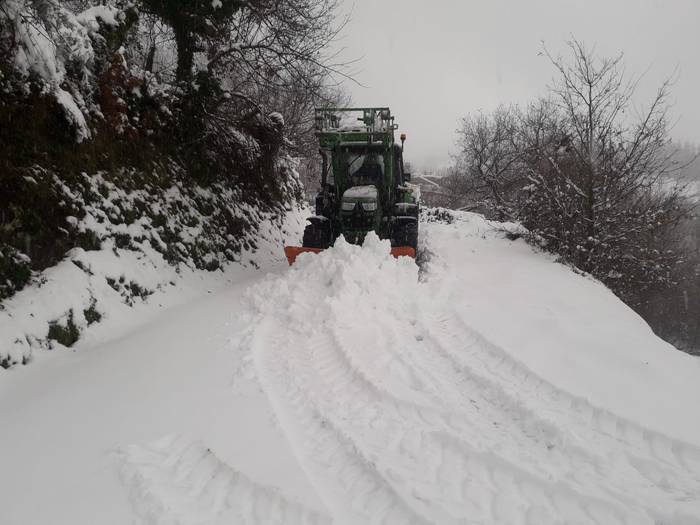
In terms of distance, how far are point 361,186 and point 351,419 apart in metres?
5.99

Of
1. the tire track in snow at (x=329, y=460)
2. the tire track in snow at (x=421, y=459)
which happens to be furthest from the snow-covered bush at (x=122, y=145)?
the tire track in snow at (x=421, y=459)

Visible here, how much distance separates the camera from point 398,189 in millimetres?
9273

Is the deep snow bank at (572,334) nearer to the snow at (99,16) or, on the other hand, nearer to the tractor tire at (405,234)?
the tractor tire at (405,234)

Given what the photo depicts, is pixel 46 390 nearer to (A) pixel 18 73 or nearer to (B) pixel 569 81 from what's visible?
(A) pixel 18 73

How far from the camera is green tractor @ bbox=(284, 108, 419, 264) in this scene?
8234mm

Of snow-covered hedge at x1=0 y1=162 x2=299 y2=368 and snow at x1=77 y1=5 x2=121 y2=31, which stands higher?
snow at x1=77 y1=5 x2=121 y2=31

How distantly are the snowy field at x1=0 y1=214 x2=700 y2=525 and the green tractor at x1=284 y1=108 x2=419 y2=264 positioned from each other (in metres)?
2.64

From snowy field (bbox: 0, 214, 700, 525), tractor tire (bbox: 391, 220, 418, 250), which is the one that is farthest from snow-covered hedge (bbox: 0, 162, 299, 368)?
tractor tire (bbox: 391, 220, 418, 250)

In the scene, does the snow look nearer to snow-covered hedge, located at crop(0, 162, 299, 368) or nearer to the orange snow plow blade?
snow-covered hedge, located at crop(0, 162, 299, 368)

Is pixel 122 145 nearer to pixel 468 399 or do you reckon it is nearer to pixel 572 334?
pixel 468 399

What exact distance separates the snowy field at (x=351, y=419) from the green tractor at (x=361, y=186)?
2638 mm

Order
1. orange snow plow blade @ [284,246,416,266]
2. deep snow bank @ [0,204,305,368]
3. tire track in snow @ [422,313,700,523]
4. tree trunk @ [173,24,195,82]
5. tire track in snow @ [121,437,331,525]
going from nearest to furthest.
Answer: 1. tire track in snow @ [121,437,331,525]
2. tire track in snow @ [422,313,700,523]
3. deep snow bank @ [0,204,305,368]
4. orange snow plow blade @ [284,246,416,266]
5. tree trunk @ [173,24,195,82]

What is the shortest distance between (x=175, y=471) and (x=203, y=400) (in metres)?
0.81

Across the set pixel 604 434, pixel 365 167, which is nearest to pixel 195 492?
pixel 604 434
